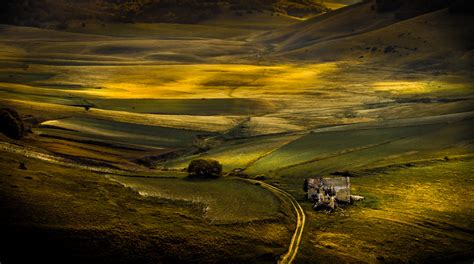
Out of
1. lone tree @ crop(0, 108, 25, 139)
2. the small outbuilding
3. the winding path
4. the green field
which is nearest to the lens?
the winding path

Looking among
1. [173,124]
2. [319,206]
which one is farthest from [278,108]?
[319,206]

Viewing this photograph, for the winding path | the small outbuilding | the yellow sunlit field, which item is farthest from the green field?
the small outbuilding

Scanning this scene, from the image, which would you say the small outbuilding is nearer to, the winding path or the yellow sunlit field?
the yellow sunlit field

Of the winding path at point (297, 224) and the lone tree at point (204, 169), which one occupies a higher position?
the lone tree at point (204, 169)

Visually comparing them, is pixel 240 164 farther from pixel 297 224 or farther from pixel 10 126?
pixel 10 126

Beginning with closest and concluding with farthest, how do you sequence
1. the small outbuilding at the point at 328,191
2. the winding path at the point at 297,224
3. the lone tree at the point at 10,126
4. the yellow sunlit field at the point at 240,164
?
1. the winding path at the point at 297,224
2. the yellow sunlit field at the point at 240,164
3. the small outbuilding at the point at 328,191
4. the lone tree at the point at 10,126

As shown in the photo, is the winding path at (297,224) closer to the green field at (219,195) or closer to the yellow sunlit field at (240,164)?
the yellow sunlit field at (240,164)

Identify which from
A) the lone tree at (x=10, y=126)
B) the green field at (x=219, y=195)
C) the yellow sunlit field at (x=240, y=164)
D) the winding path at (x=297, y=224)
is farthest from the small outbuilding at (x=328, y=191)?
the lone tree at (x=10, y=126)

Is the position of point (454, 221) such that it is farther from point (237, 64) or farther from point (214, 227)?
point (237, 64)
